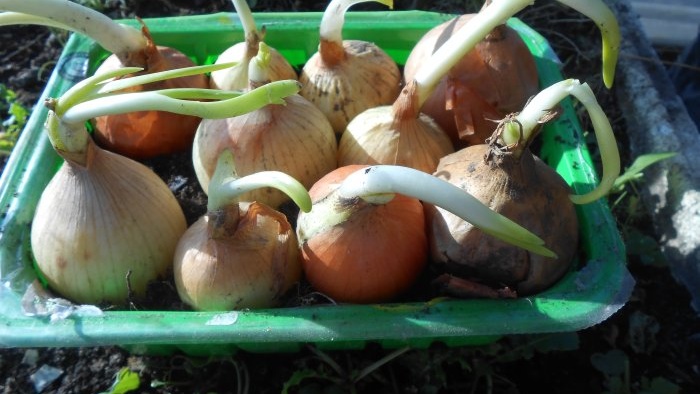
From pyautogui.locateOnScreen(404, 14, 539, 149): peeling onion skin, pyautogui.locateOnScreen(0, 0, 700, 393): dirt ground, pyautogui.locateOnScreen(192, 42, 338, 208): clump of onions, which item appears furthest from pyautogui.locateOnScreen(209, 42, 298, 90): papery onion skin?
pyautogui.locateOnScreen(0, 0, 700, 393): dirt ground

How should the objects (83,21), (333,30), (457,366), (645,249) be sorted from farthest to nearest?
(645,249), (457,366), (333,30), (83,21)

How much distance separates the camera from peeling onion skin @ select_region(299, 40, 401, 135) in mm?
950

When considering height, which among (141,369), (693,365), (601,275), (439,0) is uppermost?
(439,0)

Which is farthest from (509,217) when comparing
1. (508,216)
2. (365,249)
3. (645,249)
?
(645,249)

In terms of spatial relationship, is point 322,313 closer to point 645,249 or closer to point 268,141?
point 268,141

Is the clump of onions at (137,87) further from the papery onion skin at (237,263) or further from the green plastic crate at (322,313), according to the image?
the papery onion skin at (237,263)

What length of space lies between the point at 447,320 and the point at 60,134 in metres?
0.48

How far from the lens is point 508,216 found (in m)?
0.75

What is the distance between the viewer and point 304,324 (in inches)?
28.5

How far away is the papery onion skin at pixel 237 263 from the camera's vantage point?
745 millimetres

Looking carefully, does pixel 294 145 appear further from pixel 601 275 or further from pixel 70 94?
pixel 601 275

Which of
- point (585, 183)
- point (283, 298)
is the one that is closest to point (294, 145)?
point (283, 298)

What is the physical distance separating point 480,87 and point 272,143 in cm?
32

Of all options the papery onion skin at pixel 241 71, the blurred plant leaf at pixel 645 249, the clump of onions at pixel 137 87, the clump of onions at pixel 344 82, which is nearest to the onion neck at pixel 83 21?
the clump of onions at pixel 137 87
